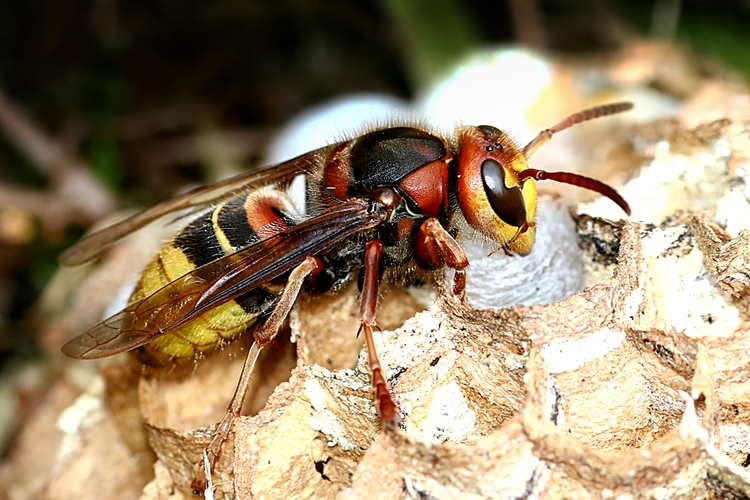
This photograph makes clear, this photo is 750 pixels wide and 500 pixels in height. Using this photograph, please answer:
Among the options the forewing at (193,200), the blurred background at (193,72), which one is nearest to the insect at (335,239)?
the forewing at (193,200)

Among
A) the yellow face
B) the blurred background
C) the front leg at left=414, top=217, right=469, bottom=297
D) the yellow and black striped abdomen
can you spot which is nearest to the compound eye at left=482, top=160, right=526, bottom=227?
the yellow face

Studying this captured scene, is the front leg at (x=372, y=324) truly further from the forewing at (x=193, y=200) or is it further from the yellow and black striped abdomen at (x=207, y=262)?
the forewing at (x=193, y=200)

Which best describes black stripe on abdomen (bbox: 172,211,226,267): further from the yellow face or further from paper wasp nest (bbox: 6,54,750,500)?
the yellow face

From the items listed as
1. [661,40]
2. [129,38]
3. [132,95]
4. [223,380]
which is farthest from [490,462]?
[129,38]

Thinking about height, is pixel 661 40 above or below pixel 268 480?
above

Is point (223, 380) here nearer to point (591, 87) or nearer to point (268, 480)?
point (268, 480)

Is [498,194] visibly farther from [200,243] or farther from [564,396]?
[200,243]

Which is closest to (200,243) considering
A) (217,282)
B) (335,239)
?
(217,282)
